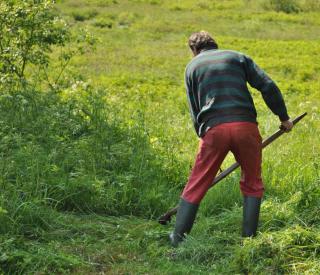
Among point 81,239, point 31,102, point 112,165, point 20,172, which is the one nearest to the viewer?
point 81,239

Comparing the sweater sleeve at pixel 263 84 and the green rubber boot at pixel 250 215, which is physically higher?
the sweater sleeve at pixel 263 84

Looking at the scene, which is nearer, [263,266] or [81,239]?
[263,266]

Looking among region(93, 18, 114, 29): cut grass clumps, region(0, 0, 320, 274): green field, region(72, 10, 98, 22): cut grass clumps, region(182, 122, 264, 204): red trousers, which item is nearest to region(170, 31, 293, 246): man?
region(182, 122, 264, 204): red trousers

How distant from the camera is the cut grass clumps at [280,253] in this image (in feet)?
15.6

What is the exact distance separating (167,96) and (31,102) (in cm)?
558

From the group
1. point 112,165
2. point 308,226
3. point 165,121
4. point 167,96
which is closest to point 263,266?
point 308,226

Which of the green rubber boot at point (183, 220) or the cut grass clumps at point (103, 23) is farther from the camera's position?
the cut grass clumps at point (103, 23)

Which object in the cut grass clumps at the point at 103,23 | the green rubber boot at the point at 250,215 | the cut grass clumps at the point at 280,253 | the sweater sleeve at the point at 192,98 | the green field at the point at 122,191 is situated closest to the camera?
the cut grass clumps at the point at 280,253

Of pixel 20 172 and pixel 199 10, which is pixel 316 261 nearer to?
pixel 20 172

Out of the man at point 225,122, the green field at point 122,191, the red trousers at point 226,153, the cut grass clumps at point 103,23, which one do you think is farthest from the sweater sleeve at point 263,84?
the cut grass clumps at point 103,23

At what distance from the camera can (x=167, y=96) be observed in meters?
12.8

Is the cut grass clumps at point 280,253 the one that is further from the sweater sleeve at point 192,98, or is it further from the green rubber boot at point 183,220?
the sweater sleeve at point 192,98

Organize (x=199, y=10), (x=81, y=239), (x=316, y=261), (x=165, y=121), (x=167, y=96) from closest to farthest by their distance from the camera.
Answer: (x=316, y=261) → (x=81, y=239) → (x=165, y=121) → (x=167, y=96) → (x=199, y=10)

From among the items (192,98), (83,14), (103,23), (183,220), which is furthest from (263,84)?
(83,14)
